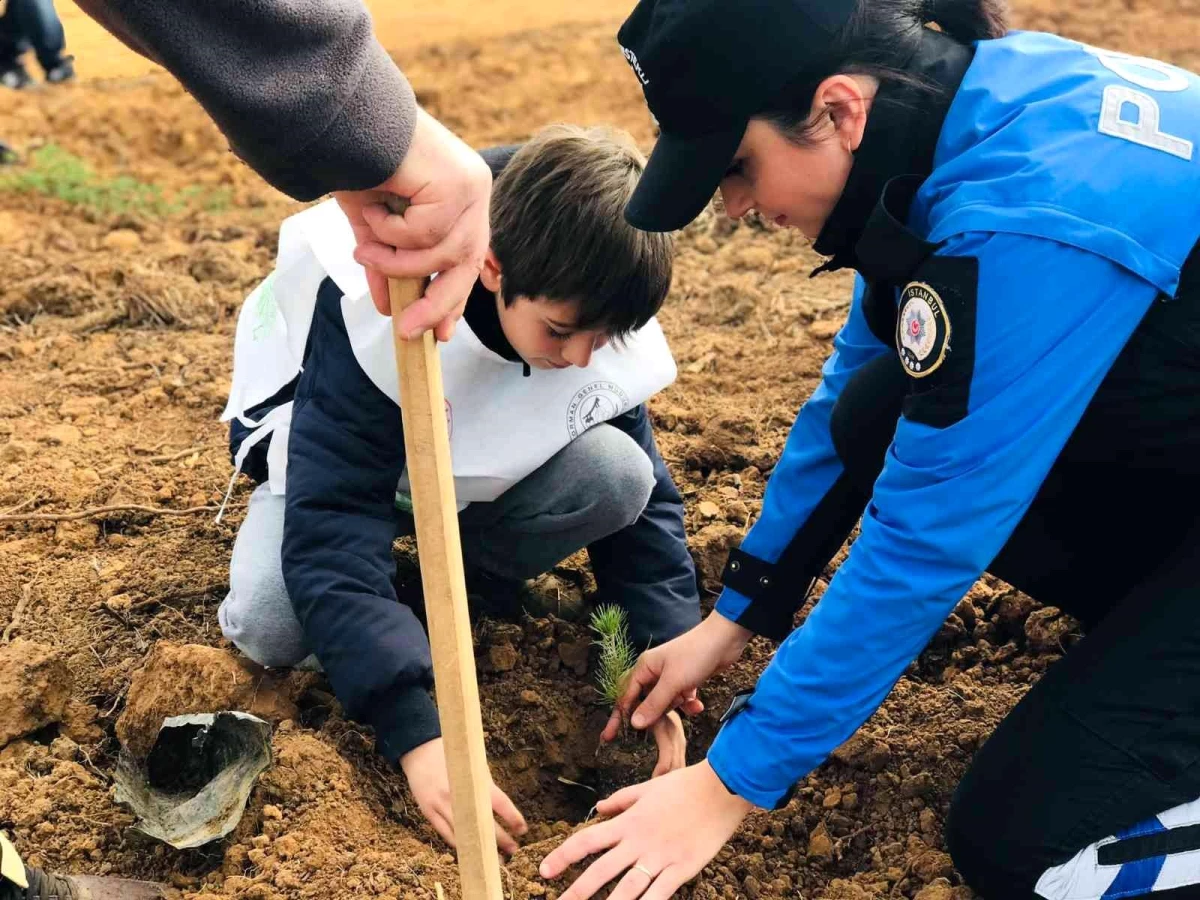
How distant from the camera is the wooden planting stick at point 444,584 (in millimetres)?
1606

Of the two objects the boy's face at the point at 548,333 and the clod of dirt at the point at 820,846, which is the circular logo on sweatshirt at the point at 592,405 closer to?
the boy's face at the point at 548,333

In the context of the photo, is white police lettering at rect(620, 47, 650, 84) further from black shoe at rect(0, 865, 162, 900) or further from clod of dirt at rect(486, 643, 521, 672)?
black shoe at rect(0, 865, 162, 900)

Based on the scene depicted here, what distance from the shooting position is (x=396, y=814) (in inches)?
91.0

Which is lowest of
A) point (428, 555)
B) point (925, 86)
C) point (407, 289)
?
point (428, 555)

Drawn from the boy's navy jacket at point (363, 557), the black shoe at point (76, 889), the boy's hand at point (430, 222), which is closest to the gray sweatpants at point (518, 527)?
the boy's navy jacket at point (363, 557)

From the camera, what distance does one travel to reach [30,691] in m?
2.38

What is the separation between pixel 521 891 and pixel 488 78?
5674mm

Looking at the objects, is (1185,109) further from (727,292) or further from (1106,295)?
(727,292)

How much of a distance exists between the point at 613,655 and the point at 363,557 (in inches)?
20.7

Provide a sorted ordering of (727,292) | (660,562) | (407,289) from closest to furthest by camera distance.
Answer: (407,289)
(660,562)
(727,292)

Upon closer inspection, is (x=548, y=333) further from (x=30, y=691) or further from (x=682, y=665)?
(x=30, y=691)

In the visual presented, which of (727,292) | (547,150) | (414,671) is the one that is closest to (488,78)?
(727,292)

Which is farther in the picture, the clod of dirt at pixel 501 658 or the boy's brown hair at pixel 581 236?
the clod of dirt at pixel 501 658

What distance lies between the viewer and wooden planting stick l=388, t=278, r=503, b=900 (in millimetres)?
1606
